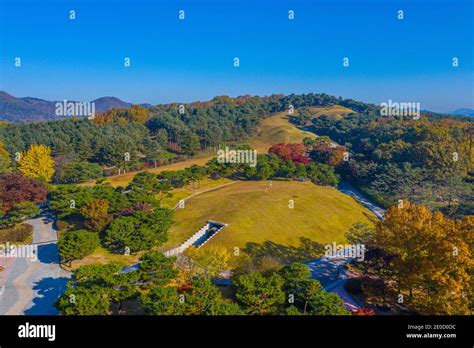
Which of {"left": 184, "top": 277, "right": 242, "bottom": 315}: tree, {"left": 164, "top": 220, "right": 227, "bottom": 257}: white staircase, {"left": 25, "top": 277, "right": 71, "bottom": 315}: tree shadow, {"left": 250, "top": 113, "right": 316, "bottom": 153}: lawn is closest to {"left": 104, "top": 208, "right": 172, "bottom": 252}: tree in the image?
{"left": 164, "top": 220, "right": 227, "bottom": 257}: white staircase

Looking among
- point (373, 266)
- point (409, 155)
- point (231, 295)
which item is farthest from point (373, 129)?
point (231, 295)

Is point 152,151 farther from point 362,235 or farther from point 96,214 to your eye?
point 362,235

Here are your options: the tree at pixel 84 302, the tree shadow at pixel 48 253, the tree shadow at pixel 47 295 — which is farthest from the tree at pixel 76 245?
the tree at pixel 84 302

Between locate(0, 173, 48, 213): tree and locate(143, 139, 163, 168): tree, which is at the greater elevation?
locate(143, 139, 163, 168): tree

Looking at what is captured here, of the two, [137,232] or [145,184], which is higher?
[145,184]

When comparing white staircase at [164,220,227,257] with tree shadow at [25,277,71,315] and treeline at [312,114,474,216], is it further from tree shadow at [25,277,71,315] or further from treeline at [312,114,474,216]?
treeline at [312,114,474,216]
